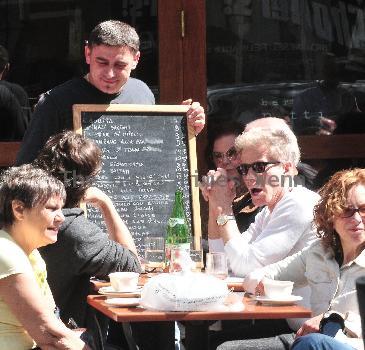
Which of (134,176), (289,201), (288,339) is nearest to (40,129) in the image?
(134,176)

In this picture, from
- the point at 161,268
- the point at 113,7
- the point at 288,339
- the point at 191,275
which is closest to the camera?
the point at 191,275

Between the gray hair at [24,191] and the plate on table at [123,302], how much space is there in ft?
1.56

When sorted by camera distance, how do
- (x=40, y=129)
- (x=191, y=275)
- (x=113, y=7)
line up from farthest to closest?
(x=113, y=7) < (x=40, y=129) < (x=191, y=275)

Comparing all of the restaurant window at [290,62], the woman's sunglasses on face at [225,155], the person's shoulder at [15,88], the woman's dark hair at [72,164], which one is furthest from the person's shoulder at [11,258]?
the restaurant window at [290,62]

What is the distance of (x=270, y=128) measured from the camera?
5.00m

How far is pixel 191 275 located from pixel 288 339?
0.85 m

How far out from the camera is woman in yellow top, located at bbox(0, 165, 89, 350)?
12.6 ft

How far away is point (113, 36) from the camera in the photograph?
5367mm

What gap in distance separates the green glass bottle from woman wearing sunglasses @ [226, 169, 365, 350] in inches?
29.8

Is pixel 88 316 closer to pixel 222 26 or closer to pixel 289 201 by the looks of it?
pixel 289 201

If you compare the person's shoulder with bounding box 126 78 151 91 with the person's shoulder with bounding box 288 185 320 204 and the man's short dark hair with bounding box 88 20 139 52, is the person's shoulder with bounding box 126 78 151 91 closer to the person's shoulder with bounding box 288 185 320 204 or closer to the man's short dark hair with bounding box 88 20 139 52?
the man's short dark hair with bounding box 88 20 139 52

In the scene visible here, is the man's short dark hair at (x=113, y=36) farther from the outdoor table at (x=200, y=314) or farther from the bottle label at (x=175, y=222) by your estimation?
the outdoor table at (x=200, y=314)

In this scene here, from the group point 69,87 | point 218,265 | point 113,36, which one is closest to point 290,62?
point 113,36

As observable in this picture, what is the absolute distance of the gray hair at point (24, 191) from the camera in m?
4.07
